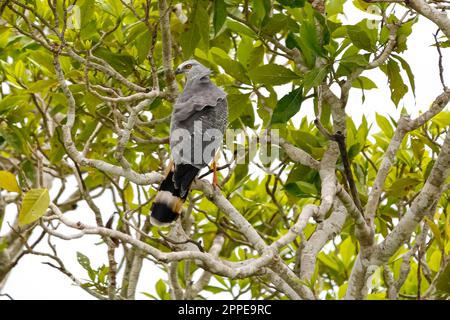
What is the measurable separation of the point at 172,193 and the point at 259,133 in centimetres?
78

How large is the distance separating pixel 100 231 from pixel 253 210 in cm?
287

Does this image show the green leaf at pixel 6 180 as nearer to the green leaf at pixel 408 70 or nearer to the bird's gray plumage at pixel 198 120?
the bird's gray plumage at pixel 198 120

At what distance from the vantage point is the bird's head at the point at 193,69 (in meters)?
5.29

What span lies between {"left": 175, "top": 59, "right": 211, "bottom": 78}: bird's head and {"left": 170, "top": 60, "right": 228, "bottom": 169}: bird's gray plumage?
0.01 m

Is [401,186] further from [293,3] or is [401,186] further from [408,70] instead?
[293,3]

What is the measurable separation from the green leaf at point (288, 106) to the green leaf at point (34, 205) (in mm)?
1454

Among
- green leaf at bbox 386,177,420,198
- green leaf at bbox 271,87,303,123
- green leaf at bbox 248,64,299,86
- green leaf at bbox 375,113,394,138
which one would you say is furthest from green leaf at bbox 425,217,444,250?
green leaf at bbox 375,113,394,138

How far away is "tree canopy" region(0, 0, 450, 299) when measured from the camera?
4.09 meters

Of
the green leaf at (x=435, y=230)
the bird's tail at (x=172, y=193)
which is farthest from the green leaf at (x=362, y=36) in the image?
the bird's tail at (x=172, y=193)

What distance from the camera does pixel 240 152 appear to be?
498cm

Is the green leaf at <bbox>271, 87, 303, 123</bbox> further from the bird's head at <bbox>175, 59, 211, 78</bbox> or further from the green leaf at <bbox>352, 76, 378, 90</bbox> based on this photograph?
the bird's head at <bbox>175, 59, 211, 78</bbox>
